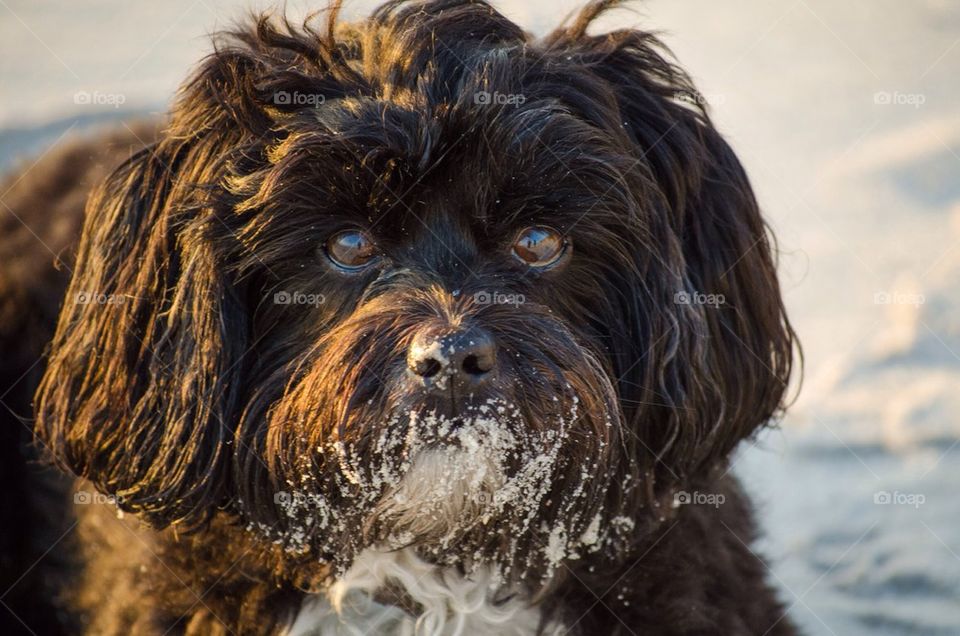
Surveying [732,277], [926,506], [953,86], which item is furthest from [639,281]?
[953,86]

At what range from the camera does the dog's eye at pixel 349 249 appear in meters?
2.88

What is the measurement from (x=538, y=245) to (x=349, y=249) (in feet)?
1.47

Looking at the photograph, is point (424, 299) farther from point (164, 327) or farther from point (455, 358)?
point (164, 327)

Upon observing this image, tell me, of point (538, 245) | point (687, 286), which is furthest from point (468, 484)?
point (687, 286)

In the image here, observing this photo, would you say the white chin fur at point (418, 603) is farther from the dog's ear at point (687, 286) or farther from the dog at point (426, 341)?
the dog's ear at point (687, 286)

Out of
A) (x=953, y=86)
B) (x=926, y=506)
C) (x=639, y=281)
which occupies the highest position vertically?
(x=639, y=281)

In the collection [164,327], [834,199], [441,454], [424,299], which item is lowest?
[834,199]

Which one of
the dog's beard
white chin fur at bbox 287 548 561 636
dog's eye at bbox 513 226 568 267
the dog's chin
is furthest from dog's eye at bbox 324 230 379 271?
white chin fur at bbox 287 548 561 636

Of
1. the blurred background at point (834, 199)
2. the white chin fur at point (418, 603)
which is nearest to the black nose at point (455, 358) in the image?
the white chin fur at point (418, 603)

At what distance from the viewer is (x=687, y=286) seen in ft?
10.1

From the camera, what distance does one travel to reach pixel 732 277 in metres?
3.18

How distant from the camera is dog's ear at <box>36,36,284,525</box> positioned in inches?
114

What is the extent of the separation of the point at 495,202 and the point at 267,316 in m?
0.62

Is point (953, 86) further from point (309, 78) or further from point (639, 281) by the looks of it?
point (309, 78)
